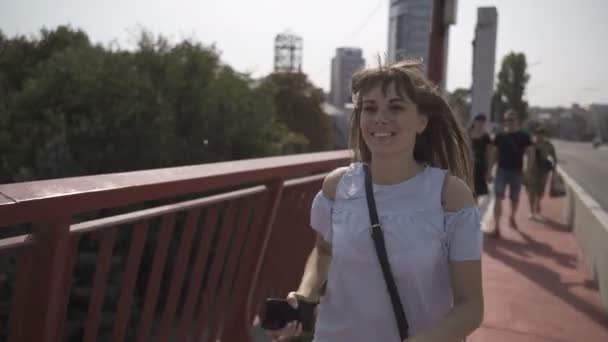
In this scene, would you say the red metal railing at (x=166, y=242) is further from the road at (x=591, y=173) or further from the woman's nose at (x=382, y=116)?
the road at (x=591, y=173)

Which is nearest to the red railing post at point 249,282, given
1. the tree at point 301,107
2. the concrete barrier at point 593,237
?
the concrete barrier at point 593,237

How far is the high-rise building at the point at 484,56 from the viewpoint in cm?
1176

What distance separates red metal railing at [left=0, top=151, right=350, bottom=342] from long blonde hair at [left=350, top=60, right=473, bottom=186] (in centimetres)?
62

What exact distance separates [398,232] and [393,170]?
23 cm

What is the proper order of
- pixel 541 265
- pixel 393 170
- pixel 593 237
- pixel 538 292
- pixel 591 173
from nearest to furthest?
pixel 393 170, pixel 538 292, pixel 593 237, pixel 541 265, pixel 591 173

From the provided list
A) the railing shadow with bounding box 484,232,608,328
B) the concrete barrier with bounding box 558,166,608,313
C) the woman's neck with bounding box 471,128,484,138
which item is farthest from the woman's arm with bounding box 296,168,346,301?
the woman's neck with bounding box 471,128,484,138

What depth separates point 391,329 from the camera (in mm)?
1556

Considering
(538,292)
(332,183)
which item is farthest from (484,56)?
(332,183)

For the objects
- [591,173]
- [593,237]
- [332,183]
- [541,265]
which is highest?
[332,183]

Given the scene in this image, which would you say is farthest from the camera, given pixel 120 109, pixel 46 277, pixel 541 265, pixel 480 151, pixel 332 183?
pixel 120 109

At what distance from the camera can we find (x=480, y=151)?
6.92 m

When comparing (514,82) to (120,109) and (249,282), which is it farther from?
(249,282)

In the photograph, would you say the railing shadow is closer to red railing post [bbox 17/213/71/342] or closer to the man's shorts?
the man's shorts

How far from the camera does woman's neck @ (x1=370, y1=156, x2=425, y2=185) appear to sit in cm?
168
